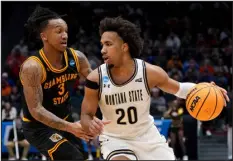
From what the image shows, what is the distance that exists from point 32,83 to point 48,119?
0.45 metres

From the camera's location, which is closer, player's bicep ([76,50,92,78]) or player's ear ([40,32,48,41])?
player's ear ([40,32,48,41])

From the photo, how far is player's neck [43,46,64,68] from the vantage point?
5.52 meters

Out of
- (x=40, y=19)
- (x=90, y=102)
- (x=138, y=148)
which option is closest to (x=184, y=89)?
(x=138, y=148)

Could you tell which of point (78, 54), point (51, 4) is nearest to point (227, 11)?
point (51, 4)

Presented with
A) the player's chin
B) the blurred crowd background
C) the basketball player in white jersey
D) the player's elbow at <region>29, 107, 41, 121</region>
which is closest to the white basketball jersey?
the basketball player in white jersey

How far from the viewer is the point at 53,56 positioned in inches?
218

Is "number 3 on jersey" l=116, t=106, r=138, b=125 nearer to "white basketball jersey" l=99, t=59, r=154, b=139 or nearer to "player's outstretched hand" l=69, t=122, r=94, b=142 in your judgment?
"white basketball jersey" l=99, t=59, r=154, b=139

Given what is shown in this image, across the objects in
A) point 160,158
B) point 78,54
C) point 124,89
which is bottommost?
point 160,158

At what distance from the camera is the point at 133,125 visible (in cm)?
476

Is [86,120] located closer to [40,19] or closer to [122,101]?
[122,101]

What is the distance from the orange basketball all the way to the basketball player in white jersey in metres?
0.36

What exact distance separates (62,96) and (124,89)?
1.06 metres

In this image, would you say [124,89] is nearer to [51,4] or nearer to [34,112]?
[34,112]

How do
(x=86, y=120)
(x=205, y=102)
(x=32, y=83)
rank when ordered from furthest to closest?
(x=32, y=83) < (x=205, y=102) < (x=86, y=120)
